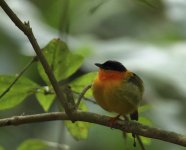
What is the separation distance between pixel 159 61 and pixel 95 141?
920 mm

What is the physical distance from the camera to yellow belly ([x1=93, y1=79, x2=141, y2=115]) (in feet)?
5.32

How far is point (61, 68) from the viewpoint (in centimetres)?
162

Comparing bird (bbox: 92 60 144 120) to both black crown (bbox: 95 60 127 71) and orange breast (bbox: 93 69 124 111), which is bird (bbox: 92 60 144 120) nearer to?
orange breast (bbox: 93 69 124 111)

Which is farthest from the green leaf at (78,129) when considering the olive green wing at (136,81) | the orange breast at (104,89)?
the olive green wing at (136,81)

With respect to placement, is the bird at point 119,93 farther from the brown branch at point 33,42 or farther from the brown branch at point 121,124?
the brown branch at point 33,42

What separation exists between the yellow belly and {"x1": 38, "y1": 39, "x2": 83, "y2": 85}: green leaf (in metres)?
0.10

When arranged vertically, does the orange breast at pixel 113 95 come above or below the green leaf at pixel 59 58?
below

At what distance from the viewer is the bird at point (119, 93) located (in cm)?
Result: 163

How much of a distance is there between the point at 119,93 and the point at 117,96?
0.6 inches

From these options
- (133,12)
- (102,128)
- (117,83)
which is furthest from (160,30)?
(117,83)

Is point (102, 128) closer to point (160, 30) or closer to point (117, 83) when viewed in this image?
point (160, 30)

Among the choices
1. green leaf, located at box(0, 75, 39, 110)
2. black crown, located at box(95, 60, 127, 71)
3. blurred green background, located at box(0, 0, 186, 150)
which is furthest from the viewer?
blurred green background, located at box(0, 0, 186, 150)

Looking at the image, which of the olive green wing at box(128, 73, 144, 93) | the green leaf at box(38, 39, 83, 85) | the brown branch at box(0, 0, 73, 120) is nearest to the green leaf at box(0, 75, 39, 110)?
the green leaf at box(38, 39, 83, 85)

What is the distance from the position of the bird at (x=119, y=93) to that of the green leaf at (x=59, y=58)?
0.10 meters
